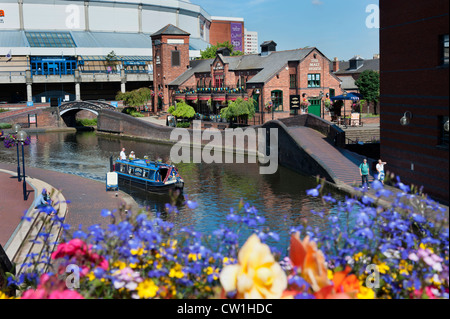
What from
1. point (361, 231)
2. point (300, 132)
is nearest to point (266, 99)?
point (300, 132)

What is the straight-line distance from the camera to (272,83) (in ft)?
184

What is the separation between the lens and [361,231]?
899 cm

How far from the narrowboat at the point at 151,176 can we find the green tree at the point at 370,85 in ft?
115

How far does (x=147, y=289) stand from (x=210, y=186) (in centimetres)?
2656

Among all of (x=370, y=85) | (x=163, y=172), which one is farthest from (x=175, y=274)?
(x=370, y=85)

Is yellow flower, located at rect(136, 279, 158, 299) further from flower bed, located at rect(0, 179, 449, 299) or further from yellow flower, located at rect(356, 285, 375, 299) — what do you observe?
yellow flower, located at rect(356, 285, 375, 299)

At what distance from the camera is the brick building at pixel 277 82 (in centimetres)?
5609

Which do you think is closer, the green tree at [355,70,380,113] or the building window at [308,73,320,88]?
the building window at [308,73,320,88]

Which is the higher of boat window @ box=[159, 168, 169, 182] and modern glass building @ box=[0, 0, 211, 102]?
modern glass building @ box=[0, 0, 211, 102]

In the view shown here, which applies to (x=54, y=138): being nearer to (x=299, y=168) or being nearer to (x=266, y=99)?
(x=266, y=99)

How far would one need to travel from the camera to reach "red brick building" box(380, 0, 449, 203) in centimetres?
2248

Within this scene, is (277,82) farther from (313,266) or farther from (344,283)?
(313,266)

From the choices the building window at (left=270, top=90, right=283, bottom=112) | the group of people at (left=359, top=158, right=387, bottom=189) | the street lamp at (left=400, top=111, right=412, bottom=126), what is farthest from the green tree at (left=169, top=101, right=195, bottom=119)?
the street lamp at (left=400, top=111, right=412, bottom=126)

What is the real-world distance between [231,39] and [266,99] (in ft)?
457
